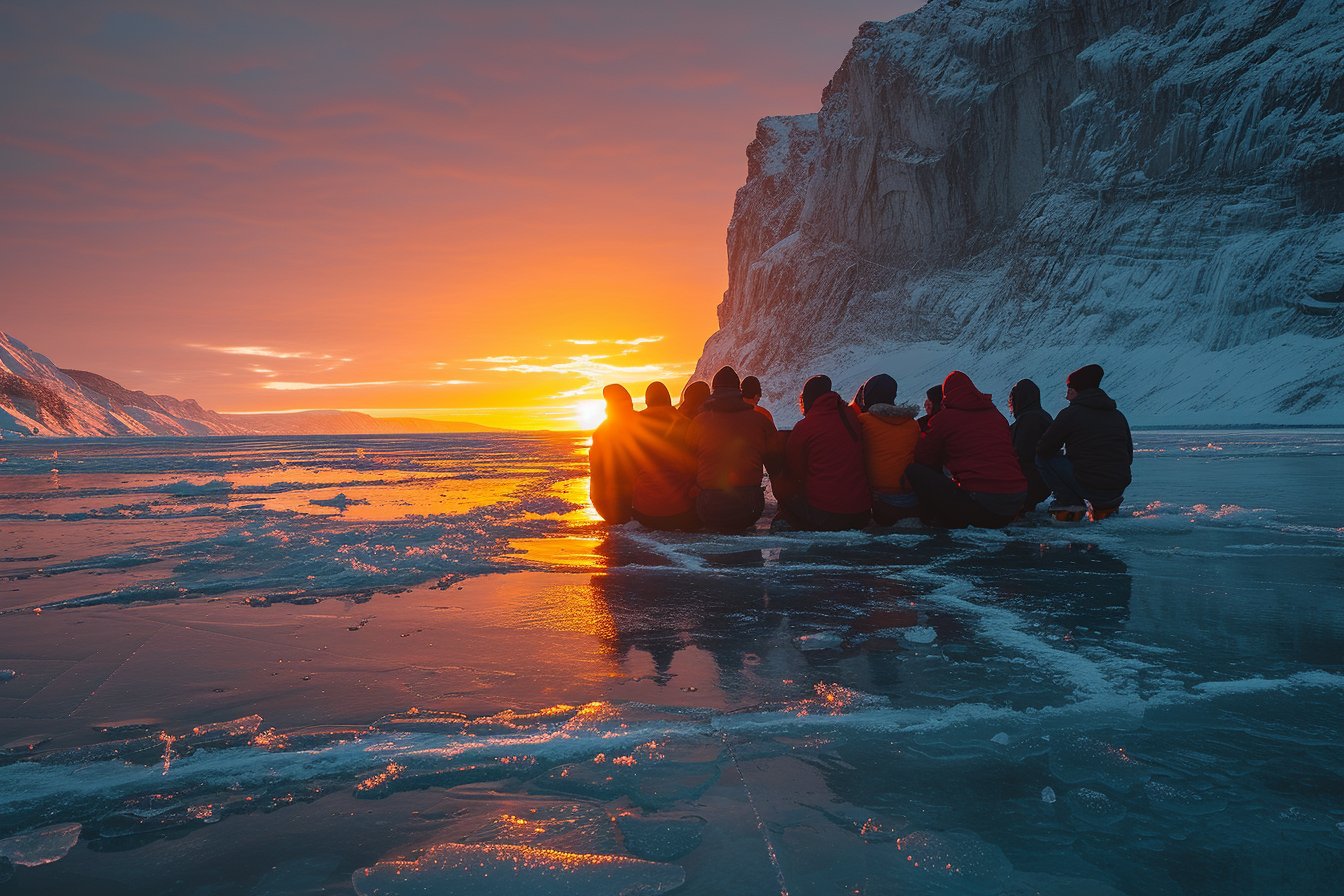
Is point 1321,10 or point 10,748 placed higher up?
point 1321,10

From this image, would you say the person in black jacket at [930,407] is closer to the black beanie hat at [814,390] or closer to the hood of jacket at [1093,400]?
the black beanie hat at [814,390]

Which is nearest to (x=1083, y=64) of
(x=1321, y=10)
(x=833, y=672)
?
(x=1321, y=10)

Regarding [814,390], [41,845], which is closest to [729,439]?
[814,390]

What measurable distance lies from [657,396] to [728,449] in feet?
4.47

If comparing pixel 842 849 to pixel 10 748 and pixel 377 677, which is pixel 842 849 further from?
pixel 10 748

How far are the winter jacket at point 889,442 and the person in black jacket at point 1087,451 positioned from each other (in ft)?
6.19

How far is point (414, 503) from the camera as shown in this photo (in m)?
13.8

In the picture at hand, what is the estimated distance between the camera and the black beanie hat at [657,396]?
948cm

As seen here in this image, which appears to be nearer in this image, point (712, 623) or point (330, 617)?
point (712, 623)

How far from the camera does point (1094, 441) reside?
9.37 meters

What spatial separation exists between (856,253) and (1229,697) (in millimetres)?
130503

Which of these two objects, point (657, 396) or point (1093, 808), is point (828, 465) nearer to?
point (657, 396)

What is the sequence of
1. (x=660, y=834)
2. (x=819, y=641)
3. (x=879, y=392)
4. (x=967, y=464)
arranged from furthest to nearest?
(x=879, y=392) < (x=967, y=464) < (x=819, y=641) < (x=660, y=834)

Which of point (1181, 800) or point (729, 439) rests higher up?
point (729, 439)
